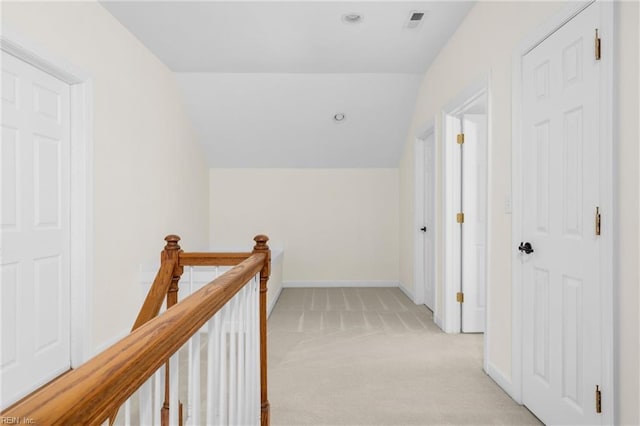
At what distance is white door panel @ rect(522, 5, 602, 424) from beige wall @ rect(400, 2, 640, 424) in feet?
0.44

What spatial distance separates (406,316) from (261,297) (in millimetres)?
2726

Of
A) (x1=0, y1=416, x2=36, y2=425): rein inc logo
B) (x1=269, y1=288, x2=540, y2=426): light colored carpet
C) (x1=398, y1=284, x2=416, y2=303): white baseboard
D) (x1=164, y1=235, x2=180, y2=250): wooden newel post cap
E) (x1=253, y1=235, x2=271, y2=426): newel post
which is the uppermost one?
(x1=164, y1=235, x2=180, y2=250): wooden newel post cap

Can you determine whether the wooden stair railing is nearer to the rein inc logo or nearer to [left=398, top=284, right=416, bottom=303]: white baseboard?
the rein inc logo

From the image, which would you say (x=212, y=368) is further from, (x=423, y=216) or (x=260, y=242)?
(x=423, y=216)

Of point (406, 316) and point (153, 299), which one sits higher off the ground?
point (153, 299)

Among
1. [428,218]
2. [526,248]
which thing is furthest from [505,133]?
[428,218]

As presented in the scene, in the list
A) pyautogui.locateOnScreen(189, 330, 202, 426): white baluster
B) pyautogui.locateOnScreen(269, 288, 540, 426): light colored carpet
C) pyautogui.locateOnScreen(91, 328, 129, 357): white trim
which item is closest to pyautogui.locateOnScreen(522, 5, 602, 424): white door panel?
pyautogui.locateOnScreen(269, 288, 540, 426): light colored carpet

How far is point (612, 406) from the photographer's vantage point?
1.64 metres

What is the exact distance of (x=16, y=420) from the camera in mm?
410

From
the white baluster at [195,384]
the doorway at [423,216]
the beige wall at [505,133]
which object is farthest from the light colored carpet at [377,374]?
the white baluster at [195,384]

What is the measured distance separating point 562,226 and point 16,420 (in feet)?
7.09

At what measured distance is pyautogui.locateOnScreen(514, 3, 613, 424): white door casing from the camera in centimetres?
174

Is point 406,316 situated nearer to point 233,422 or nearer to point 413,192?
point 413,192

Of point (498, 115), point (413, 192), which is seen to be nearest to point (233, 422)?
point (498, 115)
